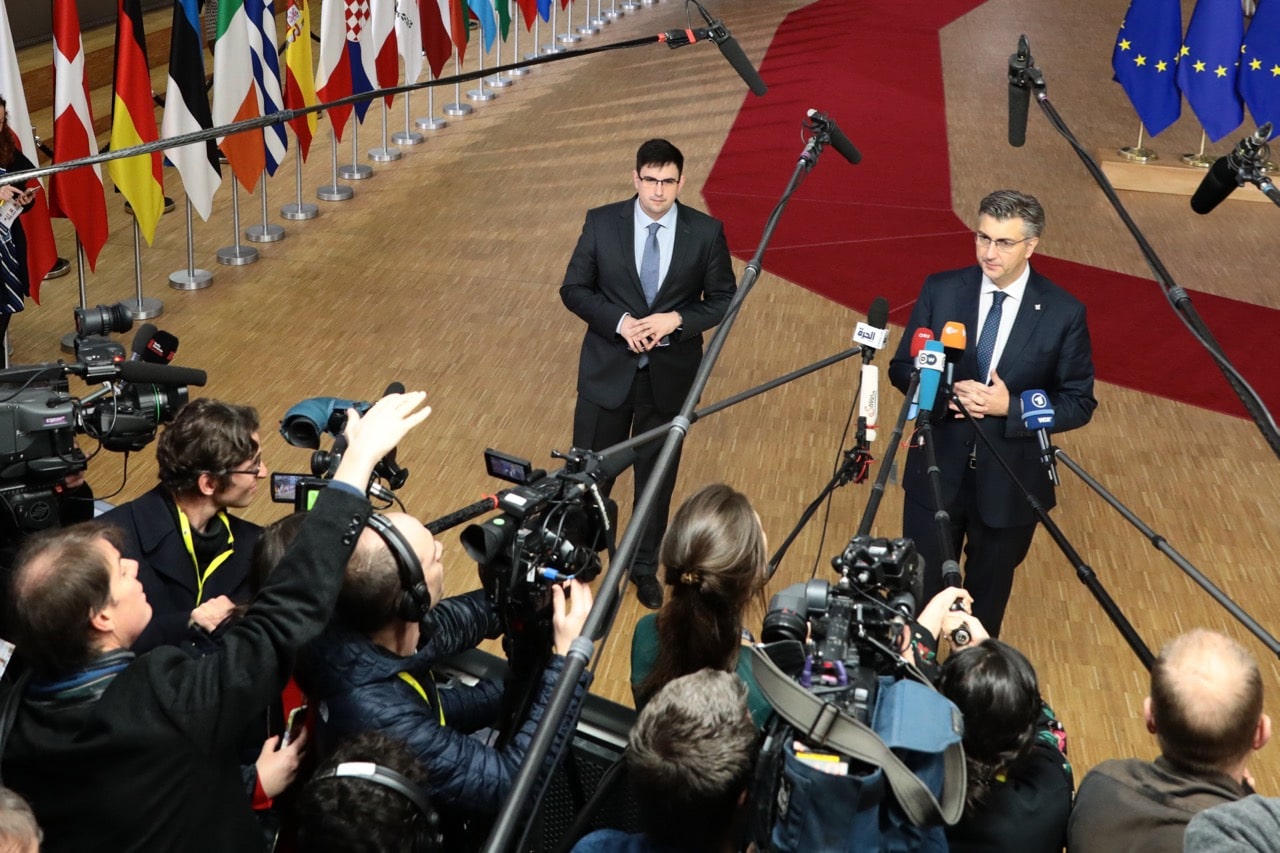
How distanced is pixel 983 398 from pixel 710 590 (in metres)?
1.44

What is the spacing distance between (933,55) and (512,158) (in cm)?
478

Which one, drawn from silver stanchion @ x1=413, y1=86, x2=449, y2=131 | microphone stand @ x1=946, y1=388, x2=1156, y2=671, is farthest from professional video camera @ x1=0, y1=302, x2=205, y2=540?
silver stanchion @ x1=413, y1=86, x2=449, y2=131

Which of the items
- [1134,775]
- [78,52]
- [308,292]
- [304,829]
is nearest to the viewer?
[304,829]

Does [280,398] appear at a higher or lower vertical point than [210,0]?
lower

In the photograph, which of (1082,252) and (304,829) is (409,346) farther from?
(304,829)

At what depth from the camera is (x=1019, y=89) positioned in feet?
9.63

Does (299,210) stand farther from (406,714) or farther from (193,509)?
(406,714)

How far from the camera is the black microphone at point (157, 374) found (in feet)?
9.04

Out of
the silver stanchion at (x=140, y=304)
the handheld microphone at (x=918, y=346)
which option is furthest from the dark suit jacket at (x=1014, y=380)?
the silver stanchion at (x=140, y=304)

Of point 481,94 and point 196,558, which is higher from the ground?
point 196,558

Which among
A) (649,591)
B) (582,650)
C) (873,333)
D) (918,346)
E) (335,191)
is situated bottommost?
(649,591)

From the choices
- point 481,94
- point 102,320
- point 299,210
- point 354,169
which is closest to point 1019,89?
point 102,320

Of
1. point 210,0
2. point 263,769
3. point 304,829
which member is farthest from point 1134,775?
point 210,0

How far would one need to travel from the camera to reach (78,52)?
19.4 ft
